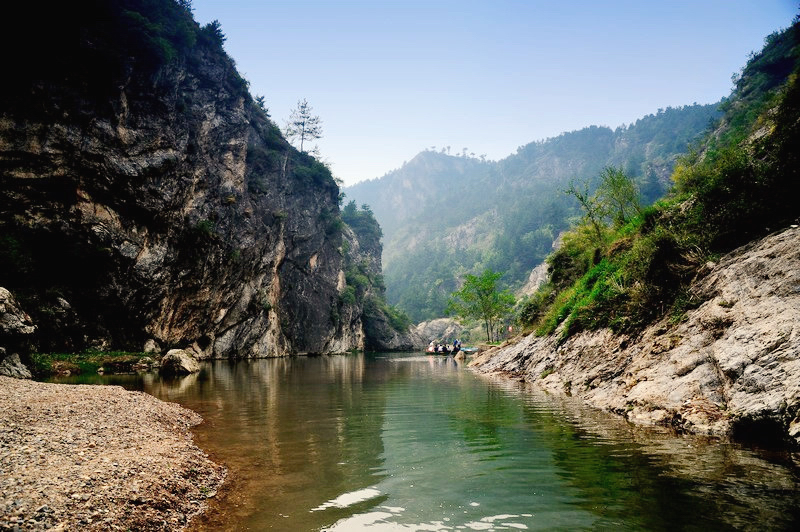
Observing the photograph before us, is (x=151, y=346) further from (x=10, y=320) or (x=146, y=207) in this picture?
(x=10, y=320)

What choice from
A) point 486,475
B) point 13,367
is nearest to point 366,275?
point 13,367

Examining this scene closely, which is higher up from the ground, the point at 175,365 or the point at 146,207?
the point at 146,207

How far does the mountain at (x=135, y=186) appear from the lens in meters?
28.1

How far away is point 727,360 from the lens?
325 inches

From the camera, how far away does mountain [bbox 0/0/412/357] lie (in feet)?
92.2

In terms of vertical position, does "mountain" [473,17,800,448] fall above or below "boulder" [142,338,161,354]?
above

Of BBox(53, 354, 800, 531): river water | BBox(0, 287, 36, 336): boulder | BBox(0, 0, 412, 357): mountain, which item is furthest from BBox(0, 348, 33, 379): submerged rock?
BBox(53, 354, 800, 531): river water

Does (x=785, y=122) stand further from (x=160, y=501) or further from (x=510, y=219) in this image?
(x=510, y=219)

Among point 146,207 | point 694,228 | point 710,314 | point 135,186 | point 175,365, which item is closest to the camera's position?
point 710,314

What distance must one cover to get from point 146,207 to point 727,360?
130 feet

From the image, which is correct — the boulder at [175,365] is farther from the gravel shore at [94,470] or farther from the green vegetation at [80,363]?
the gravel shore at [94,470]

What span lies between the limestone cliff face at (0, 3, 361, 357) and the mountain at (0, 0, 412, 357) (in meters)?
0.11

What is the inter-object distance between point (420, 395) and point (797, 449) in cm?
1150

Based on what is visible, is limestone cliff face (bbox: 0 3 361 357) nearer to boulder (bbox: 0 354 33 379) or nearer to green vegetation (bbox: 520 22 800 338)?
boulder (bbox: 0 354 33 379)
